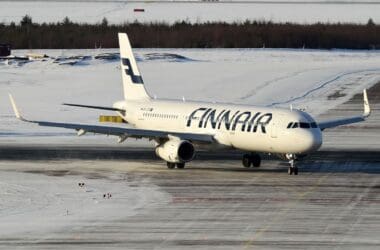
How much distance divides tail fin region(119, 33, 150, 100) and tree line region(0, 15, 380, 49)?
249 ft

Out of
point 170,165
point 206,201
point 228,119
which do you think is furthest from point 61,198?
point 228,119

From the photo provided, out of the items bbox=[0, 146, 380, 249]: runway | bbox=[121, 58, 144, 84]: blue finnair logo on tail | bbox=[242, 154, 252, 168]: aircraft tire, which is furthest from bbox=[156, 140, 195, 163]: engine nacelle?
bbox=[121, 58, 144, 84]: blue finnair logo on tail

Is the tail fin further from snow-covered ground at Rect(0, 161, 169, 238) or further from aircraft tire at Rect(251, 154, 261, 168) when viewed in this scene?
aircraft tire at Rect(251, 154, 261, 168)

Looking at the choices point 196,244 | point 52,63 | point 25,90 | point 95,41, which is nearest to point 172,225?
point 196,244

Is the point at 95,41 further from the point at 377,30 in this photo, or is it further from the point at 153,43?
the point at 377,30

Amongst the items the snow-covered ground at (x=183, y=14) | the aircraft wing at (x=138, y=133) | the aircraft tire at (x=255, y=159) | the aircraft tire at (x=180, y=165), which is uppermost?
the aircraft wing at (x=138, y=133)

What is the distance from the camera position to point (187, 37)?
144m

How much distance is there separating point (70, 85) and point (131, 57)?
3635 cm

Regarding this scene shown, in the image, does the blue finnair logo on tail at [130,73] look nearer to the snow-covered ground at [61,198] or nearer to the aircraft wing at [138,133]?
the snow-covered ground at [61,198]

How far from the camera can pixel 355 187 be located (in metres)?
49.2

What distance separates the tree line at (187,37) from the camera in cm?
14175

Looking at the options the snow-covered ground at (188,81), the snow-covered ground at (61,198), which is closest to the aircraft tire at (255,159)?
the snow-covered ground at (61,198)

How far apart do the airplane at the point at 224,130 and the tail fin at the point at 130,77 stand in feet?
8.41

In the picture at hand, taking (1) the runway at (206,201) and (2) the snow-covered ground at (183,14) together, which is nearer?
(1) the runway at (206,201)
